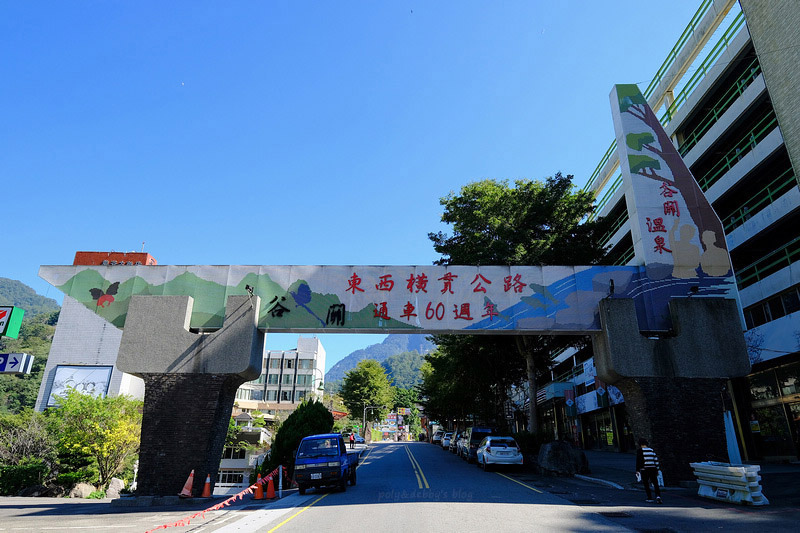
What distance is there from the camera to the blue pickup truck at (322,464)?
15.2m

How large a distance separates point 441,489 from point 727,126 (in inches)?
916

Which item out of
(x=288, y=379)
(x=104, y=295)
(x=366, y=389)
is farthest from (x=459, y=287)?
(x=288, y=379)

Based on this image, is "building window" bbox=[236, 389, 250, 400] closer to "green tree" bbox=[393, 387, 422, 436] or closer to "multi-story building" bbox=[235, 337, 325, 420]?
"multi-story building" bbox=[235, 337, 325, 420]

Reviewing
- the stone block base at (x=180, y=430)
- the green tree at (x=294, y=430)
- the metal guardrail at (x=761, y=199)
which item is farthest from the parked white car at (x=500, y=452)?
the metal guardrail at (x=761, y=199)

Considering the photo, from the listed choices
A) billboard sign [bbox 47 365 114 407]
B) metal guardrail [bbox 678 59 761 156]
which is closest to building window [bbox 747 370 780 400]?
metal guardrail [bbox 678 59 761 156]

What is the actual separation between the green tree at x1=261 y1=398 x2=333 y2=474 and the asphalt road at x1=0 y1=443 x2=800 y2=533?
4.86 metres

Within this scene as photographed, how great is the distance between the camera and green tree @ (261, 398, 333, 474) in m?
20.6

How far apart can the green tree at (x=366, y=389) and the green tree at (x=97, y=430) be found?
45.7 metres

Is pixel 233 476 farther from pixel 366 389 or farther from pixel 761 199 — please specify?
pixel 761 199

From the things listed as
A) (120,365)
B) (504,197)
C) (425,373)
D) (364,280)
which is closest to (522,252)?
(504,197)

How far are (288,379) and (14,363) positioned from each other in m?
72.8

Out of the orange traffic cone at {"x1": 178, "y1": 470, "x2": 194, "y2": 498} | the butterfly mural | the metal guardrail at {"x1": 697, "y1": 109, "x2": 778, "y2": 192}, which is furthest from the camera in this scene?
the metal guardrail at {"x1": 697, "y1": 109, "x2": 778, "y2": 192}

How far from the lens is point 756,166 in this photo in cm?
2255

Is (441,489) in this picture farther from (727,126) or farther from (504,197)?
(727,126)
